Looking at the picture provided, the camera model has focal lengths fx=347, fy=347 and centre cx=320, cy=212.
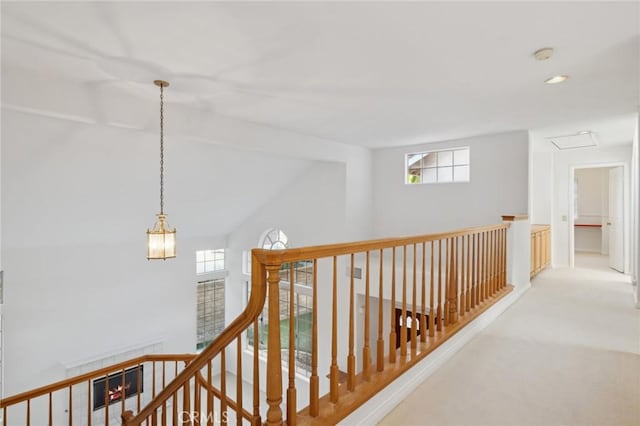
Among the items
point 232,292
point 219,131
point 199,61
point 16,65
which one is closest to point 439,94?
point 199,61

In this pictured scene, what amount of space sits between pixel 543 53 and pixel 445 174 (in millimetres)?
3542

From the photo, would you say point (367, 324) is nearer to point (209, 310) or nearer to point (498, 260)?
point (498, 260)

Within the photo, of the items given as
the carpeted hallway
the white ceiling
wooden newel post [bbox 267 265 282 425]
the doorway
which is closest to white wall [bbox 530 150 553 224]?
the doorway

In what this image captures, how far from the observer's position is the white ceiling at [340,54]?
2033 millimetres

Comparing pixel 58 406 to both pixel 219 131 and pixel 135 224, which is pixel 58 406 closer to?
pixel 135 224

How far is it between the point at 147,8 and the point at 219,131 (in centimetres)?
220

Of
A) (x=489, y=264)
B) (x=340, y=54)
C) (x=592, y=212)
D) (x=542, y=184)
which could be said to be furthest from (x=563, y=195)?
(x=340, y=54)

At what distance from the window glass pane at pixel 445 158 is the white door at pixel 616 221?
3.08 metres

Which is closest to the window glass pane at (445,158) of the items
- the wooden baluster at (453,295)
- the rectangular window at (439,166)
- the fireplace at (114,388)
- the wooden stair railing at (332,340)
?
the rectangular window at (439,166)

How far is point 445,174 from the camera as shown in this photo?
235 inches

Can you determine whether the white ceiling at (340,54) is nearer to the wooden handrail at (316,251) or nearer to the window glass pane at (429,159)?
the wooden handrail at (316,251)

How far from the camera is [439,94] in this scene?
11.3 ft

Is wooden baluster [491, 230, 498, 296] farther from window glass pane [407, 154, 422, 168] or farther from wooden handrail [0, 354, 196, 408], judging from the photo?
wooden handrail [0, 354, 196, 408]

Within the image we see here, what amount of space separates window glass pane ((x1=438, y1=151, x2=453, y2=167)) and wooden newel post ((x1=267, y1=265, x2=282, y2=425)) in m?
5.20
